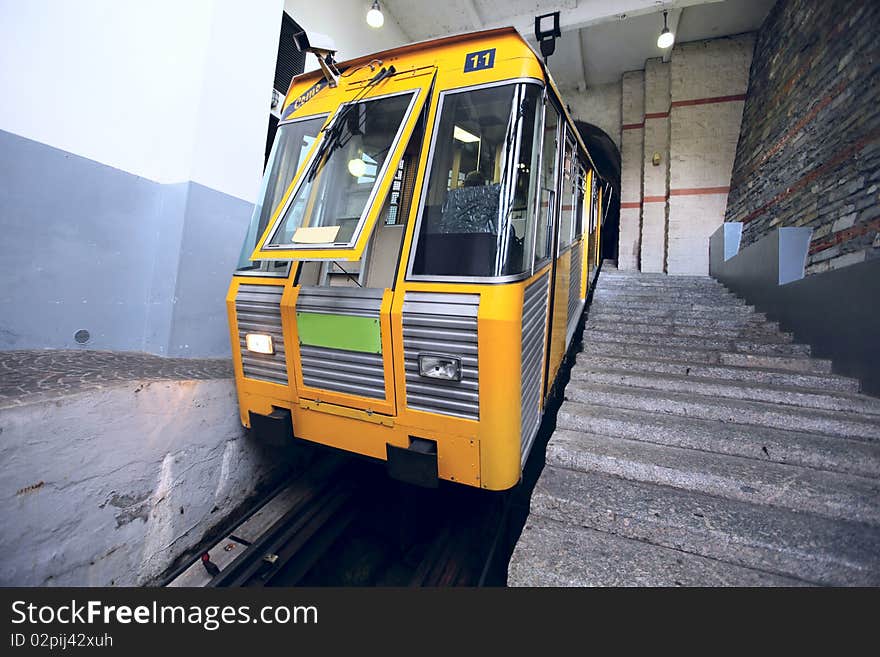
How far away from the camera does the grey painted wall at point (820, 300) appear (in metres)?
3.01

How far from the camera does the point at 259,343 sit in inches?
96.0

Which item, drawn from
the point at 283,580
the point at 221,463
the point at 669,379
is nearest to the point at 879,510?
the point at 669,379

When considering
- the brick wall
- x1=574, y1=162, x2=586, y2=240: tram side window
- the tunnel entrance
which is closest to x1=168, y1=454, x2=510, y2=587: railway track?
x1=574, y1=162, x2=586, y2=240: tram side window

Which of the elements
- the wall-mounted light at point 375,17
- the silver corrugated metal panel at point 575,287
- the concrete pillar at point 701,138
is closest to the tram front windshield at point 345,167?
the silver corrugated metal panel at point 575,287

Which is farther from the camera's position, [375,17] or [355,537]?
[375,17]

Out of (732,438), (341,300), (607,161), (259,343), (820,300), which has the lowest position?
(732,438)

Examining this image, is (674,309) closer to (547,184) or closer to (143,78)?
(547,184)

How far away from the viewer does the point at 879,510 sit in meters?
2.05

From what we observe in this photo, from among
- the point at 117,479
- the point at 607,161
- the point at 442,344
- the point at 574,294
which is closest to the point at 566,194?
the point at 574,294

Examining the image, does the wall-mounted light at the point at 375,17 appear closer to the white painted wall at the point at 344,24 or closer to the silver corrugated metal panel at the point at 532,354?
the white painted wall at the point at 344,24

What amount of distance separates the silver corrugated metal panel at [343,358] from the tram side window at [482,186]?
34 cm

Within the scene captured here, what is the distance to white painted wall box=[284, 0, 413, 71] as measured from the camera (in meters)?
4.95

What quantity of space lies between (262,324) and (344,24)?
217 inches

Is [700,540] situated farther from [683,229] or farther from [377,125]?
Result: [683,229]
